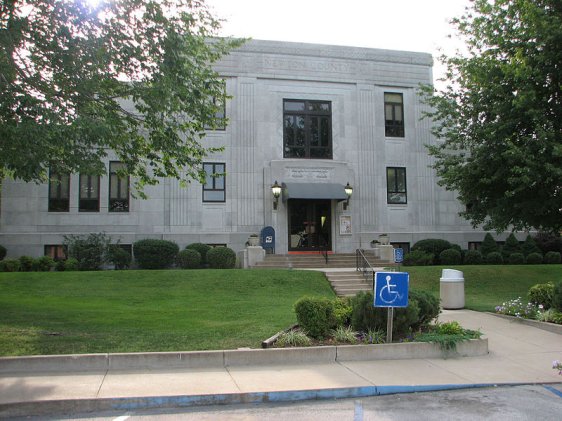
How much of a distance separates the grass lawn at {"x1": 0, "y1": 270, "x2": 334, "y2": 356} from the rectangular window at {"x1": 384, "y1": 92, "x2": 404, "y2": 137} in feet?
38.2

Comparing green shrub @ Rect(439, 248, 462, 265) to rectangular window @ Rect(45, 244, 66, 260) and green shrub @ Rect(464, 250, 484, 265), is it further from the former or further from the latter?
rectangular window @ Rect(45, 244, 66, 260)

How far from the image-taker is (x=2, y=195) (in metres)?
24.1

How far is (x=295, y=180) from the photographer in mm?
25969

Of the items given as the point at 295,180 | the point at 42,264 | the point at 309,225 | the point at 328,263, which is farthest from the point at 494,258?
the point at 42,264

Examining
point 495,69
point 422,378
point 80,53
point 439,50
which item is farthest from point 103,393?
point 439,50

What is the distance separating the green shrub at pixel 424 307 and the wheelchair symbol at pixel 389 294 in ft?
3.27

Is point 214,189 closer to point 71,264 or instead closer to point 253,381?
point 71,264

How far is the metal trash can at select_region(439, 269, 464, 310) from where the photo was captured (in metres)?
15.2

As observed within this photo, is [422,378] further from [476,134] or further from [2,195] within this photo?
[2,195]

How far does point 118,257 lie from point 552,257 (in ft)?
70.1

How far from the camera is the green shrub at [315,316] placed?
9.80m

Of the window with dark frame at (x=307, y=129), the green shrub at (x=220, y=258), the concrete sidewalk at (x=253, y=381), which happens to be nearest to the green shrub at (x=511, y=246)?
the window with dark frame at (x=307, y=129)

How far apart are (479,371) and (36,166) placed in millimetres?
9035

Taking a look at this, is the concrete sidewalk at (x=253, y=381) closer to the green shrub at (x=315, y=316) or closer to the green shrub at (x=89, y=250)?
the green shrub at (x=315, y=316)
